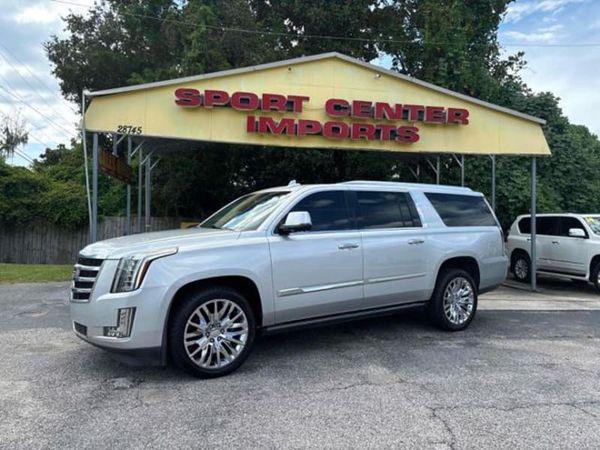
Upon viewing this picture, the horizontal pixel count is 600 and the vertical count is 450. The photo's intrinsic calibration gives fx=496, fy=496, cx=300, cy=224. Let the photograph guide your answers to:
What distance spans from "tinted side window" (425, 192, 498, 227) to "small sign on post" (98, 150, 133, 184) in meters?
7.00

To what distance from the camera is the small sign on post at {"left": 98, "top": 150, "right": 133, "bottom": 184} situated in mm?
10573

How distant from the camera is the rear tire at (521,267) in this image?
13.5m

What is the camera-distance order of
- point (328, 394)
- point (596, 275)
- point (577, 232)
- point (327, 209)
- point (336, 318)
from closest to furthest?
point (328, 394)
point (336, 318)
point (327, 209)
point (596, 275)
point (577, 232)

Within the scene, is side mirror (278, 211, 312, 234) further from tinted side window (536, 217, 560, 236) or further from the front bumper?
tinted side window (536, 217, 560, 236)

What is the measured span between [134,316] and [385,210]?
3385 mm

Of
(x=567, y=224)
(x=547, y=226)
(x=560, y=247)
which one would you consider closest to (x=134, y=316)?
(x=560, y=247)

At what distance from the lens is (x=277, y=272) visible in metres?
5.26

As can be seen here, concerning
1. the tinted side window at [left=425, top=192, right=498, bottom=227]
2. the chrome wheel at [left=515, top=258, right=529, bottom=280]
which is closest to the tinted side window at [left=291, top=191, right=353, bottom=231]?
the tinted side window at [left=425, top=192, right=498, bottom=227]

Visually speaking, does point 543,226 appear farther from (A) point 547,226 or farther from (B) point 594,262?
(B) point 594,262

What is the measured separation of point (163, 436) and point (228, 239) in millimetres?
2059

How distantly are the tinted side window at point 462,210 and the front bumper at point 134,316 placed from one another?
13.6ft

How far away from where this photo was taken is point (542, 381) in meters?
4.92

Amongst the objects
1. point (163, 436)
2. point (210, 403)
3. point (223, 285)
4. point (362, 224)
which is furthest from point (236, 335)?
point (362, 224)

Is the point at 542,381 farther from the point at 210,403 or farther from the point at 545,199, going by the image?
the point at 545,199
